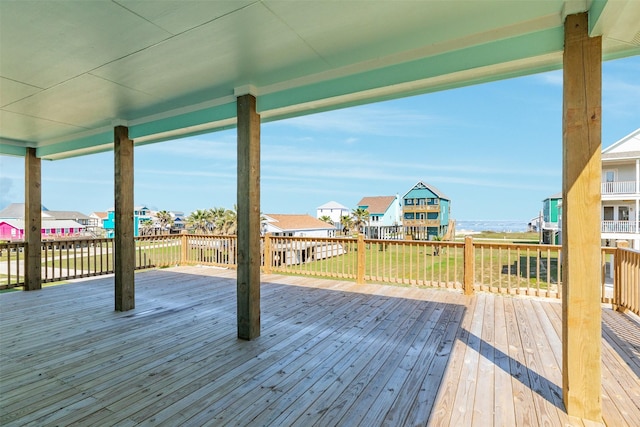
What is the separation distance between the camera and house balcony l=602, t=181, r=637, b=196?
11555 millimetres

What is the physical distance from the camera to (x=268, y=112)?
336 centimetres

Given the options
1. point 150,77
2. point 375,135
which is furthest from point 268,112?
point 375,135

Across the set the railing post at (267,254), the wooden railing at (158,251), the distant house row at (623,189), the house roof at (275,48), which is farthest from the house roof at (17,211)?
the distant house row at (623,189)

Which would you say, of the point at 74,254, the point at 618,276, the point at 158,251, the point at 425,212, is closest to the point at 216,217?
the point at 425,212

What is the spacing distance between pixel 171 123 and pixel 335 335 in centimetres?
342

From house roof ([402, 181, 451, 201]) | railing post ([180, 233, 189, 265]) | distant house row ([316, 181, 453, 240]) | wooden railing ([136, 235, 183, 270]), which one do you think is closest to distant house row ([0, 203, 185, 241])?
wooden railing ([136, 235, 183, 270])

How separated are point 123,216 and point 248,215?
2237mm

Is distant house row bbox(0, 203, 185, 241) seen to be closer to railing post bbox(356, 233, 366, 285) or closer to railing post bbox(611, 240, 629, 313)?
railing post bbox(356, 233, 366, 285)

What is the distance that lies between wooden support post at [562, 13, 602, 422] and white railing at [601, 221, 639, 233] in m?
14.3

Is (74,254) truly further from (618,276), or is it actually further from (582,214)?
(618,276)

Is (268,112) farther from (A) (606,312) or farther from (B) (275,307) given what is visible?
(A) (606,312)

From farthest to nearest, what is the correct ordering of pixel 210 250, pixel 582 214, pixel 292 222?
pixel 292 222, pixel 210 250, pixel 582 214

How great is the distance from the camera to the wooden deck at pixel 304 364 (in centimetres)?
196

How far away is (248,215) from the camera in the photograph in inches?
125
